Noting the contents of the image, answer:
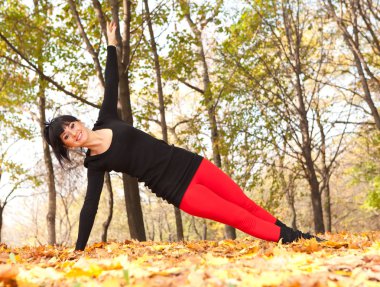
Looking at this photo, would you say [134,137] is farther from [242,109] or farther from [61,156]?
[242,109]

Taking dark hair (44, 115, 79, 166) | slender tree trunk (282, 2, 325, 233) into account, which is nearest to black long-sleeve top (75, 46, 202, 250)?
dark hair (44, 115, 79, 166)

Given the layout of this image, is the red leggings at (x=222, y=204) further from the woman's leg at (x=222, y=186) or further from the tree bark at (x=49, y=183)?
the tree bark at (x=49, y=183)

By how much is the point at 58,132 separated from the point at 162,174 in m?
1.03

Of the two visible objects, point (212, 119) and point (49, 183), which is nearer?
point (212, 119)

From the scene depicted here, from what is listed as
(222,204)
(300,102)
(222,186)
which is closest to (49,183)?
(300,102)

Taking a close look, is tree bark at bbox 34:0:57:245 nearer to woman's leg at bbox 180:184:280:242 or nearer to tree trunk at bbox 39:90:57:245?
tree trunk at bbox 39:90:57:245

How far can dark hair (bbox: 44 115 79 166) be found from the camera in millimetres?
3805

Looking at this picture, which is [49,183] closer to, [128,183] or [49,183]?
[49,183]

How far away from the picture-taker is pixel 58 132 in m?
3.80

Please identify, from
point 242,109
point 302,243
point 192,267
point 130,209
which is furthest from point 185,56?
point 192,267

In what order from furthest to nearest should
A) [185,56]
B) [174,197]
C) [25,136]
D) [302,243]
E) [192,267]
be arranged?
[25,136] → [185,56] → [174,197] → [302,243] → [192,267]

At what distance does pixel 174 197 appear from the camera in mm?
3818

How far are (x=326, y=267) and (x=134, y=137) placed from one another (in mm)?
2277

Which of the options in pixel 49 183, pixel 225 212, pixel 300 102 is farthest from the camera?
pixel 49 183
